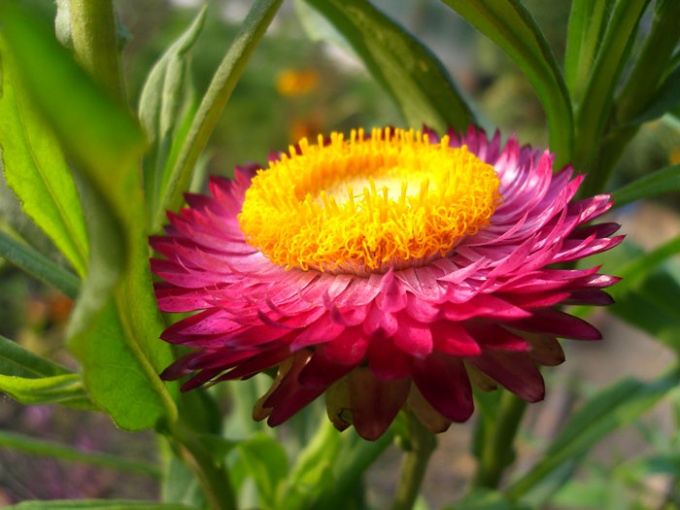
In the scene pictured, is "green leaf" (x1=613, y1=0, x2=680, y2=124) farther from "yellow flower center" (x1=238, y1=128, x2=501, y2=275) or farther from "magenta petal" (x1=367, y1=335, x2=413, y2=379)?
"magenta petal" (x1=367, y1=335, x2=413, y2=379)

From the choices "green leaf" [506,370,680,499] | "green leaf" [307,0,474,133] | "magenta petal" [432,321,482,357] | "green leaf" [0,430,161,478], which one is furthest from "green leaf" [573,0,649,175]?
"green leaf" [0,430,161,478]

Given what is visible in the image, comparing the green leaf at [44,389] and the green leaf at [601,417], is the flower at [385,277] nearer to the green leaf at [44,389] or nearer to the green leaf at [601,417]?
the green leaf at [44,389]

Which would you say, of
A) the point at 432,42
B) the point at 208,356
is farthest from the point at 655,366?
the point at 432,42

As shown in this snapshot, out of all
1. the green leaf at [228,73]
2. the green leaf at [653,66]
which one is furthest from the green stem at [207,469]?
the green leaf at [653,66]

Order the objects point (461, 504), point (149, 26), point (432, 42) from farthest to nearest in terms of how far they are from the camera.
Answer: point (432, 42) < point (149, 26) < point (461, 504)

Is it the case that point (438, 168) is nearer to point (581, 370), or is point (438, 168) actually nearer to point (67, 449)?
point (67, 449)

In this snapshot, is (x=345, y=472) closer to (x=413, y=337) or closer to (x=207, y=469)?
(x=207, y=469)
